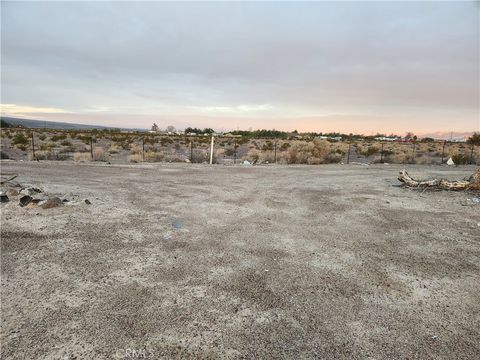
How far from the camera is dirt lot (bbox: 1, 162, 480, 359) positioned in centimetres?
374

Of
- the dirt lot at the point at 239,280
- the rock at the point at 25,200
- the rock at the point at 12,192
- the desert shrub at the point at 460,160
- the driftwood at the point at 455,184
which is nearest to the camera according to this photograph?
the dirt lot at the point at 239,280

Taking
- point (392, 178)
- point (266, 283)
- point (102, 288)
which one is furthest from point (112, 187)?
point (392, 178)

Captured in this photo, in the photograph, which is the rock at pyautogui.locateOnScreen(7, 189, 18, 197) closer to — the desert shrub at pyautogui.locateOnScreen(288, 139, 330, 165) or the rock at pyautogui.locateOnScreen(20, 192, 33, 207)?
the rock at pyautogui.locateOnScreen(20, 192, 33, 207)

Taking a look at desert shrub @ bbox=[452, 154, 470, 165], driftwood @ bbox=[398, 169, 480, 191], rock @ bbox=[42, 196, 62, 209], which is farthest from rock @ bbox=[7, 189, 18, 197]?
desert shrub @ bbox=[452, 154, 470, 165]

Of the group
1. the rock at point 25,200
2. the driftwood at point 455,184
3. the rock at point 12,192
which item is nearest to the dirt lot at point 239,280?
the rock at point 25,200

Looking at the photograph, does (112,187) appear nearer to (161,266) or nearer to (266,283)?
(161,266)

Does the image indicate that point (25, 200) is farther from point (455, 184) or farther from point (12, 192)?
point (455, 184)

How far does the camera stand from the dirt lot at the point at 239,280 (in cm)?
374

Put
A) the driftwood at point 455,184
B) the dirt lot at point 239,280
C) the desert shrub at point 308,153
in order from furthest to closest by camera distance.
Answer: the desert shrub at point 308,153 → the driftwood at point 455,184 → the dirt lot at point 239,280

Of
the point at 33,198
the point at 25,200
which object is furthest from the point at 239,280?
the point at 33,198

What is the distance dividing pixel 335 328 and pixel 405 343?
0.72m

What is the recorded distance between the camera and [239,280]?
5172mm

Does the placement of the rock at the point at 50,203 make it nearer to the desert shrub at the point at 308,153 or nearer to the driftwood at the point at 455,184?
the driftwood at the point at 455,184

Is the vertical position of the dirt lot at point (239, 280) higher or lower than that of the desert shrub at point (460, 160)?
lower
